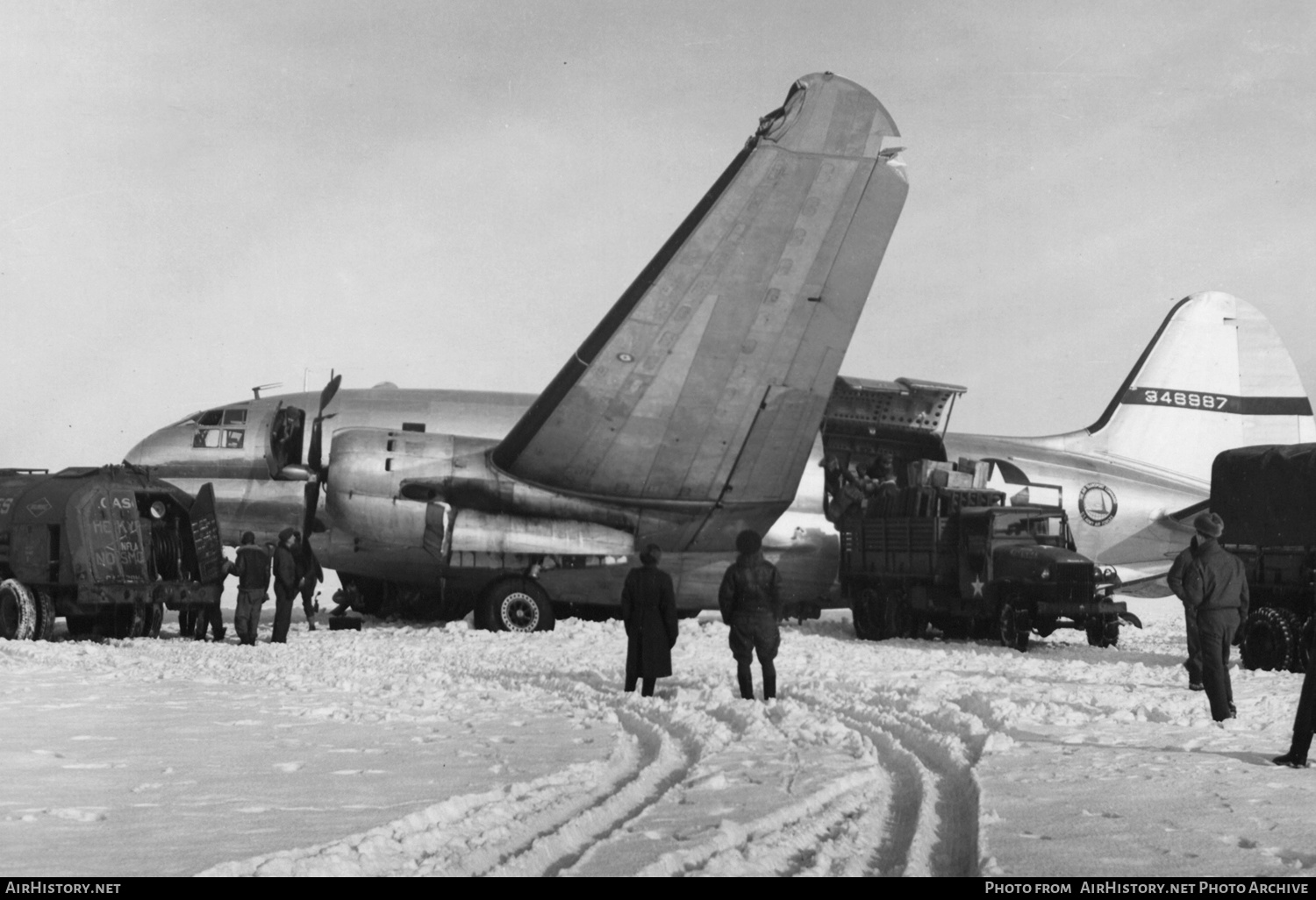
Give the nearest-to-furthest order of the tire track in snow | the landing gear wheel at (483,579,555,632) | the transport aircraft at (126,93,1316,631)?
the tire track in snow
the transport aircraft at (126,93,1316,631)
the landing gear wheel at (483,579,555,632)

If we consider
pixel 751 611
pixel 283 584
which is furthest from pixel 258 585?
pixel 751 611

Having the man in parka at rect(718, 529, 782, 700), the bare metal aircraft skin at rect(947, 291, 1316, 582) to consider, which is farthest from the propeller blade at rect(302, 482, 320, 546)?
the bare metal aircraft skin at rect(947, 291, 1316, 582)

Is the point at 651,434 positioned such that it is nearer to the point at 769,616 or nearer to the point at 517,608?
the point at 517,608

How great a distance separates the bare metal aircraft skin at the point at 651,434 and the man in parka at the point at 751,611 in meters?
6.27

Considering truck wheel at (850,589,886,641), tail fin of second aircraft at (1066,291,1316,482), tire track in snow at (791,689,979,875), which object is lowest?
truck wheel at (850,589,886,641)

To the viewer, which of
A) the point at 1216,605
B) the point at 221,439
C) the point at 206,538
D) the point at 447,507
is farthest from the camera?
the point at 221,439

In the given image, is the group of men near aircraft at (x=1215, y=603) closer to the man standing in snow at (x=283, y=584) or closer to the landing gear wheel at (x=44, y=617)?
the man standing in snow at (x=283, y=584)

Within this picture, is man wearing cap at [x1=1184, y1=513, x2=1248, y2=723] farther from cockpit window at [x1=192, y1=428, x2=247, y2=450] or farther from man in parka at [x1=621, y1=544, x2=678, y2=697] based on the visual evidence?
cockpit window at [x1=192, y1=428, x2=247, y2=450]

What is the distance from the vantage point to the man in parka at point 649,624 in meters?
10.8

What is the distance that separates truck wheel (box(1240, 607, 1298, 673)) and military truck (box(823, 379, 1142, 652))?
2.36 metres

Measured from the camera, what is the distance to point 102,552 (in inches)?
601

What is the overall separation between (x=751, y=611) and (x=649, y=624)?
86cm

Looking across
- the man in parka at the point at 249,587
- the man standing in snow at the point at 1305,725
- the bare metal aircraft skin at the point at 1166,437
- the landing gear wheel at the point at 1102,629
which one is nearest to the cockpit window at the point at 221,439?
the man in parka at the point at 249,587

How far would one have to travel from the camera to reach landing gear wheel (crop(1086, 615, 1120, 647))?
1697cm
